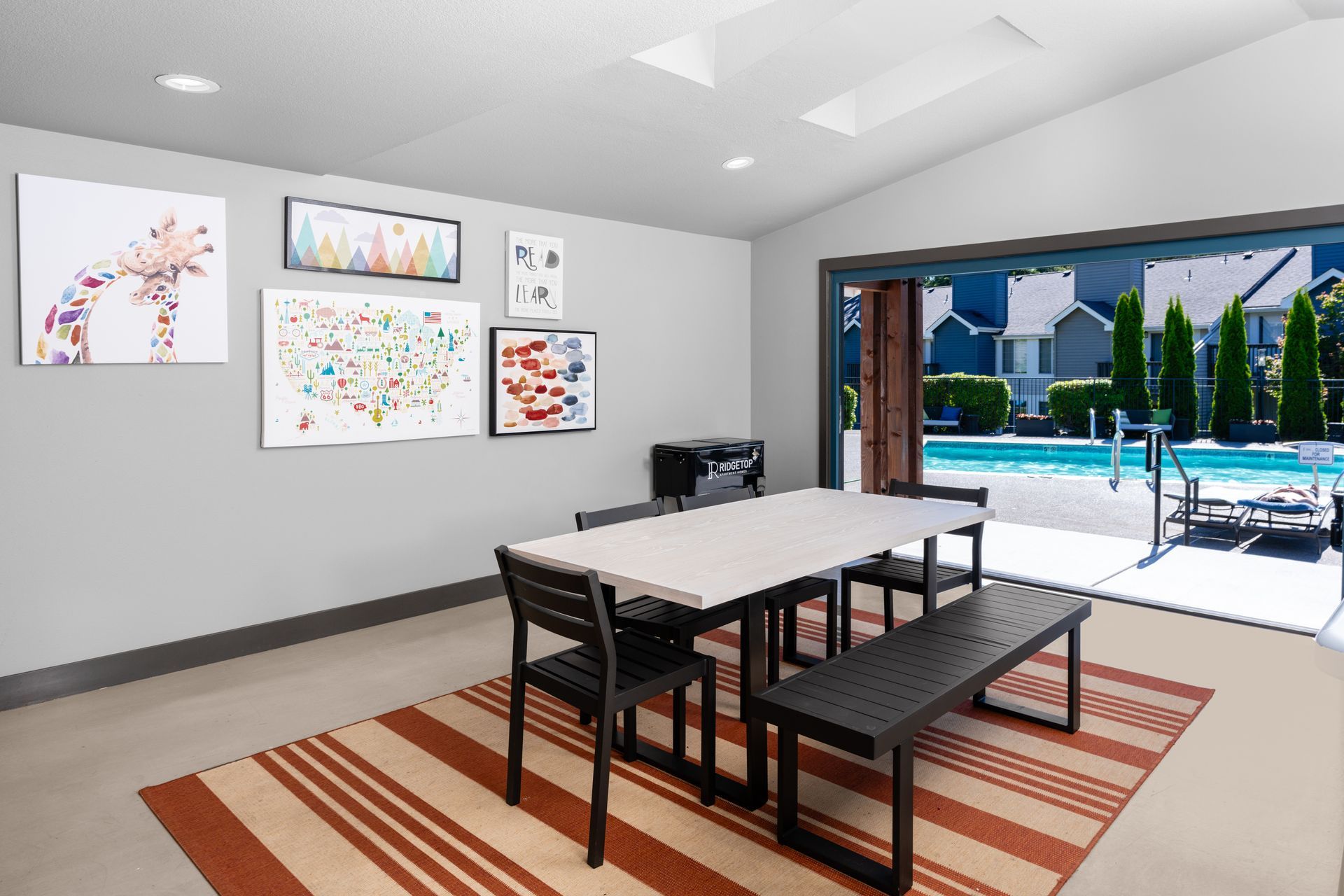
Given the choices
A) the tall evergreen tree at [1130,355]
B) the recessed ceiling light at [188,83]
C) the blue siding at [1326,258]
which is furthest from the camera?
the tall evergreen tree at [1130,355]

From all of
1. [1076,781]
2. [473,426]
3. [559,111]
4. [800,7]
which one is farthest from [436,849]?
[800,7]

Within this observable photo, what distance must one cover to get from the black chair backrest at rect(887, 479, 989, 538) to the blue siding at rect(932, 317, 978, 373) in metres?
1.99

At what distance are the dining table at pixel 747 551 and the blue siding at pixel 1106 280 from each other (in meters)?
2.28

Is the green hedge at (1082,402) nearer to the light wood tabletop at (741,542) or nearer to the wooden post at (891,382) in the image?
the wooden post at (891,382)

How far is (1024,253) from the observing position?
16.5ft

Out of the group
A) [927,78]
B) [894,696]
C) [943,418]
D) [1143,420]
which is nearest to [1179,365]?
[1143,420]

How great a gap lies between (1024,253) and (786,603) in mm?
3007

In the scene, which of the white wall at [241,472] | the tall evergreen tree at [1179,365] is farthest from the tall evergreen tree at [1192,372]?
the white wall at [241,472]

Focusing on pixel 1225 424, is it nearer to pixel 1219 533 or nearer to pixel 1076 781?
pixel 1219 533

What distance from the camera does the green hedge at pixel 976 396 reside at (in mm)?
5902

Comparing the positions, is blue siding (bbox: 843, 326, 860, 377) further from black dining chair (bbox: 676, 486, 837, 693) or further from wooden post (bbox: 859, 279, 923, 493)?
black dining chair (bbox: 676, 486, 837, 693)

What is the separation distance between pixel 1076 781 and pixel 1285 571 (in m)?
2.92

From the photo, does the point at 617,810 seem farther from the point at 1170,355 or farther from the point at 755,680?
the point at 1170,355

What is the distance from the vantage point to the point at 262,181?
389 centimetres
